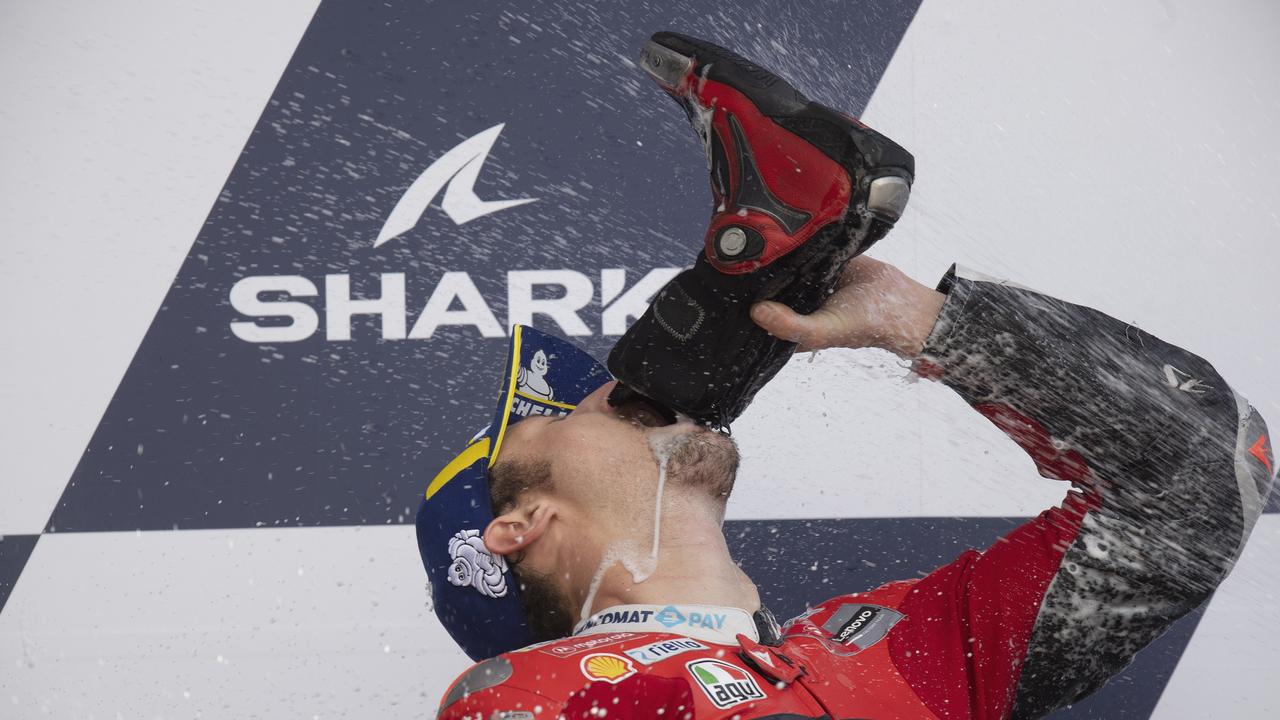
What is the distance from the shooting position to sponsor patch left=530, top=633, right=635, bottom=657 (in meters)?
1.16

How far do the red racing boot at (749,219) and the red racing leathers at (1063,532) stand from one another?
195mm

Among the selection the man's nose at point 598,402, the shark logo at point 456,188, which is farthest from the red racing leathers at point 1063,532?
the shark logo at point 456,188

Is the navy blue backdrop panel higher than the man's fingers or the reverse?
the reverse

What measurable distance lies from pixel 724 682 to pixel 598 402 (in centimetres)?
41

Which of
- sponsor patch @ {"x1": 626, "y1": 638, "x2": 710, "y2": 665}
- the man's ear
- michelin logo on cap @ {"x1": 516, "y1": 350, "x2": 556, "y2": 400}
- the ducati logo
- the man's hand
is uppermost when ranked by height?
the ducati logo

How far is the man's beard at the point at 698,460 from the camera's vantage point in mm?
1387

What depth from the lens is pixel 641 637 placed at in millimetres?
1240

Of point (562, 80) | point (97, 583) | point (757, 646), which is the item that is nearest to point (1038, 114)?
point (562, 80)

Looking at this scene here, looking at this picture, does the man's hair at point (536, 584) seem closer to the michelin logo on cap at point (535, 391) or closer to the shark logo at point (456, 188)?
the michelin logo on cap at point (535, 391)

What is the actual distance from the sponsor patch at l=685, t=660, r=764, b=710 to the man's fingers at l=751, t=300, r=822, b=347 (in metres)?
0.35

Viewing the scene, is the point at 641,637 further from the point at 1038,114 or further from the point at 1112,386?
the point at 1038,114

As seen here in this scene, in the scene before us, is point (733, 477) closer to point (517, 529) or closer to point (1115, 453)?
point (517, 529)

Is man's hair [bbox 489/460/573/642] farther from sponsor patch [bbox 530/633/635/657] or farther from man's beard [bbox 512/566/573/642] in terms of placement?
sponsor patch [bbox 530/633/635/657]

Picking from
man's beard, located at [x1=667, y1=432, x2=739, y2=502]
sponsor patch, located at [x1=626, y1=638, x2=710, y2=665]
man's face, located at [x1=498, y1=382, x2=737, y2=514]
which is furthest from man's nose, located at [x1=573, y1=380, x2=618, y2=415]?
sponsor patch, located at [x1=626, y1=638, x2=710, y2=665]
